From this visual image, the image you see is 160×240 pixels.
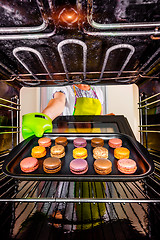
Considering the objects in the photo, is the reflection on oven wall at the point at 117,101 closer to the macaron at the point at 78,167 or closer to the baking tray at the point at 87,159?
the baking tray at the point at 87,159

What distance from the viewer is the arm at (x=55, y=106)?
49.4 inches

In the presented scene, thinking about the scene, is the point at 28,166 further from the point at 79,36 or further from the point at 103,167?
the point at 79,36

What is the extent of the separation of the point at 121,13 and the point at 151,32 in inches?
4.7

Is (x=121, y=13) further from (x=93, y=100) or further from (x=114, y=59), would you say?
(x=93, y=100)

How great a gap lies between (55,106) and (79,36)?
925 mm

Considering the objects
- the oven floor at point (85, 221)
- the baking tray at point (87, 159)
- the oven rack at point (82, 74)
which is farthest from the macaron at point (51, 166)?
the oven rack at point (82, 74)

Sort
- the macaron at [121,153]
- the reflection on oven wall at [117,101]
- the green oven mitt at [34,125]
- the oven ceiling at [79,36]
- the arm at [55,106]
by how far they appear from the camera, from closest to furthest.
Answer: the oven ceiling at [79,36]
the macaron at [121,153]
the green oven mitt at [34,125]
the arm at [55,106]
the reflection on oven wall at [117,101]

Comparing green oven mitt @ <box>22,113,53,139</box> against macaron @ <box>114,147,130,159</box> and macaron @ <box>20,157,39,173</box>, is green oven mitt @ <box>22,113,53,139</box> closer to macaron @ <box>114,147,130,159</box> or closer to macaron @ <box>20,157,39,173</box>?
macaron @ <box>20,157,39,173</box>

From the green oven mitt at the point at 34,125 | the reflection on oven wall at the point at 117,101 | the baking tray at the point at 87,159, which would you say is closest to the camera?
the baking tray at the point at 87,159

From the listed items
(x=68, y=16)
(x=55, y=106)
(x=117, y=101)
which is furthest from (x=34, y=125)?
(x=117, y=101)

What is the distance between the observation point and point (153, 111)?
82 cm

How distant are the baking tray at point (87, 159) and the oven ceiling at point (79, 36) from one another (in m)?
0.38

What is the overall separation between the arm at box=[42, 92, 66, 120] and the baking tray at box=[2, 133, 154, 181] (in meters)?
0.37

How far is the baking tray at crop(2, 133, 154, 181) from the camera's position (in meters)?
0.56
